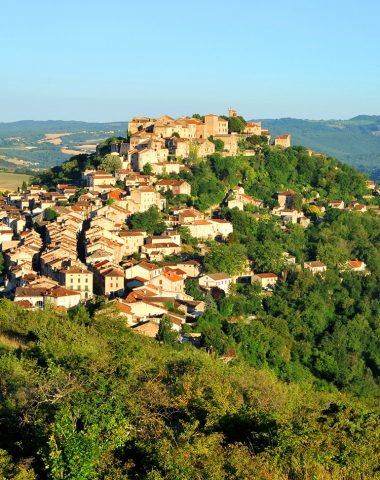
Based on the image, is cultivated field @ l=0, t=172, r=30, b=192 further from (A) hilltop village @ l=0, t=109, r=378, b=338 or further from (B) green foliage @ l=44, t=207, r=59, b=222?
(B) green foliage @ l=44, t=207, r=59, b=222

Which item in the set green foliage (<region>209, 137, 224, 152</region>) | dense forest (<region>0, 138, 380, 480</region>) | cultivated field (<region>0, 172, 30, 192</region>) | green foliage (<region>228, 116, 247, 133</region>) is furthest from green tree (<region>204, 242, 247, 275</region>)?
cultivated field (<region>0, 172, 30, 192</region>)

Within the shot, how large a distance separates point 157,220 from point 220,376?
23.5 meters

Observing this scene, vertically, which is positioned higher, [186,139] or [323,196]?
[186,139]

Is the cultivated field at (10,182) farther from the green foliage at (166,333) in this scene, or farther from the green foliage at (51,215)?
the green foliage at (166,333)

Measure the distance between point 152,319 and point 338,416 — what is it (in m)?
16.7

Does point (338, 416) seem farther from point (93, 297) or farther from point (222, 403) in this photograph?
point (93, 297)

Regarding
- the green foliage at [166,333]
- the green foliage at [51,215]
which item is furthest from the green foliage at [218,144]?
the green foliage at [166,333]

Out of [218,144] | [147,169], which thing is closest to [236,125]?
[218,144]

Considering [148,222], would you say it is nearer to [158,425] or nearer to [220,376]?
[220,376]

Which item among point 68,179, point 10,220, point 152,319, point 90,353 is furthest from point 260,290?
point 90,353

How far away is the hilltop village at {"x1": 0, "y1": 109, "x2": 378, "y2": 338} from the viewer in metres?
34.5

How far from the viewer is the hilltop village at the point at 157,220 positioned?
34531 mm

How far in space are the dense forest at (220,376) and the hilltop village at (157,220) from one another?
362 millimetres

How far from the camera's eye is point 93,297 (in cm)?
3353
